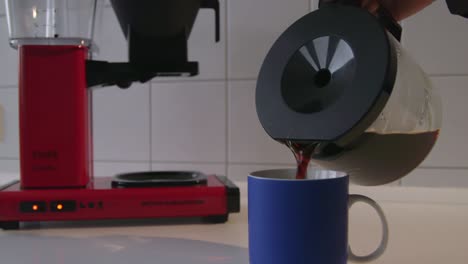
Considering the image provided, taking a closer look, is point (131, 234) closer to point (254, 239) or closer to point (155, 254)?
point (155, 254)

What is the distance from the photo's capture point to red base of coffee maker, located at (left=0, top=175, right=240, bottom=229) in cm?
67

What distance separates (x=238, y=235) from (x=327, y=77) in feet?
0.91

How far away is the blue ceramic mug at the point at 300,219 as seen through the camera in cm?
39

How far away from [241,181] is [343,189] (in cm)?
53

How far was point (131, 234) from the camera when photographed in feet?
2.10

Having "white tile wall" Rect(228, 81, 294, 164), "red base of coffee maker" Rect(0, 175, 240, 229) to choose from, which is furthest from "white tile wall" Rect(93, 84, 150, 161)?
"red base of coffee maker" Rect(0, 175, 240, 229)

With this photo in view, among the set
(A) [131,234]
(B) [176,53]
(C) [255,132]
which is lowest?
(A) [131,234]

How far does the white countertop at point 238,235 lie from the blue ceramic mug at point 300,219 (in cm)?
12

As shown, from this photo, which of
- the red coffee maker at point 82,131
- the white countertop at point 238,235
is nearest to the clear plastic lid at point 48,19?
the red coffee maker at point 82,131

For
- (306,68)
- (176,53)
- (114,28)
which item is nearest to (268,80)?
(306,68)

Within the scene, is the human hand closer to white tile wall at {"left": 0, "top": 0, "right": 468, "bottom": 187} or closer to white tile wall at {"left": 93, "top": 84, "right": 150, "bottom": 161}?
white tile wall at {"left": 0, "top": 0, "right": 468, "bottom": 187}

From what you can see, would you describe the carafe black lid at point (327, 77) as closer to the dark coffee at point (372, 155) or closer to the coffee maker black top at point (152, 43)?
the dark coffee at point (372, 155)

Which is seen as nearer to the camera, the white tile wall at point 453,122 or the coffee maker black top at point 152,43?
the coffee maker black top at point 152,43

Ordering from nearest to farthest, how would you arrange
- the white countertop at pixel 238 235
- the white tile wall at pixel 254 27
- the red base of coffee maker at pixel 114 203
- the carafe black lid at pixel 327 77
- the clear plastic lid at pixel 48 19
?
the carafe black lid at pixel 327 77
the white countertop at pixel 238 235
the red base of coffee maker at pixel 114 203
the clear plastic lid at pixel 48 19
the white tile wall at pixel 254 27
